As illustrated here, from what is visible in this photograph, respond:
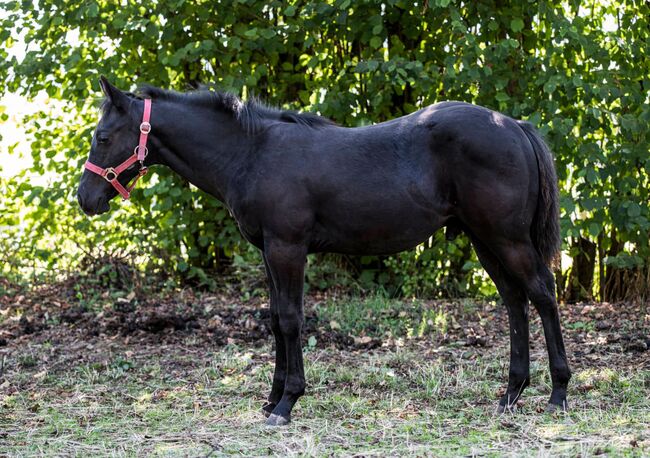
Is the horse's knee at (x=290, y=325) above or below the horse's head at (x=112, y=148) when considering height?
below

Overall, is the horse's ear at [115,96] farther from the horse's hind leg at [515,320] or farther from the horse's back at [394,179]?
the horse's hind leg at [515,320]

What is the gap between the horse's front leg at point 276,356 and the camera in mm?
4824

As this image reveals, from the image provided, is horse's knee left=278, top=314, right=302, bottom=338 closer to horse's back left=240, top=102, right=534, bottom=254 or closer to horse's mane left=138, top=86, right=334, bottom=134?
horse's back left=240, top=102, right=534, bottom=254

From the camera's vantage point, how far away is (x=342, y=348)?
21.6 feet

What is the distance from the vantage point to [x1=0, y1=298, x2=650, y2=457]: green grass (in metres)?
4.12

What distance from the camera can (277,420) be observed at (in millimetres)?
4613

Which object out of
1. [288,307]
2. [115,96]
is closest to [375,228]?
[288,307]

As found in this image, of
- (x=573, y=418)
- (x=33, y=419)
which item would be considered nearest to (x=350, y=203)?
(x=573, y=418)

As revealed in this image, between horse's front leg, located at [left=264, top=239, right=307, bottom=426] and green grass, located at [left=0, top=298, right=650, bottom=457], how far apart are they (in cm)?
14

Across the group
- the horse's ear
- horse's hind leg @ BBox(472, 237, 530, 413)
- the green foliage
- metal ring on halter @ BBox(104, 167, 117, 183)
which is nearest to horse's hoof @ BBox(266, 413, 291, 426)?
horse's hind leg @ BBox(472, 237, 530, 413)

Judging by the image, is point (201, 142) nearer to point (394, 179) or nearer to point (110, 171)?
point (110, 171)

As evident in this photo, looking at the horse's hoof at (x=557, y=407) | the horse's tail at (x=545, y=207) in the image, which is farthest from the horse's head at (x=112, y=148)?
the horse's hoof at (x=557, y=407)

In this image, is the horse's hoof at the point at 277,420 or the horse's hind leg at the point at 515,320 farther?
the horse's hind leg at the point at 515,320

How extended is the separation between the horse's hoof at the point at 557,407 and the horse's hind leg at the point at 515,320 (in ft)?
0.65
